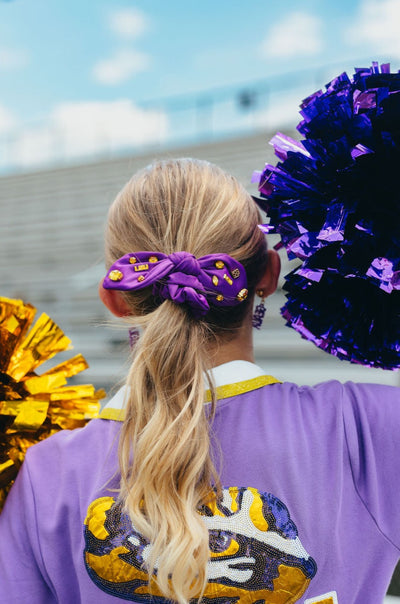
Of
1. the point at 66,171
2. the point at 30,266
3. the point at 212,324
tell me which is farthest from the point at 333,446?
the point at 66,171

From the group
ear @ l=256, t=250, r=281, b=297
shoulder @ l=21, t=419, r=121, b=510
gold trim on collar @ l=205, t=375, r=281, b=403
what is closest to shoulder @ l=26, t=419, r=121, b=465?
shoulder @ l=21, t=419, r=121, b=510

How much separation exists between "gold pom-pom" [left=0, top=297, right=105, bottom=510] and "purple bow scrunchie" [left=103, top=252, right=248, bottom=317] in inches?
6.5

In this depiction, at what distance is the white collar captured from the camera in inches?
28.0

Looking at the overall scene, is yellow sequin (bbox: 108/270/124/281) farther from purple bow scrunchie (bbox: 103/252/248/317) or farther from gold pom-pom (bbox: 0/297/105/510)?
gold pom-pom (bbox: 0/297/105/510)

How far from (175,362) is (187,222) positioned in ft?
0.55

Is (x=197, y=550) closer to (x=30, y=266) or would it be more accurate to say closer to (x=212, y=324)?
(x=212, y=324)

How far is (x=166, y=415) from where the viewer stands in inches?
26.9

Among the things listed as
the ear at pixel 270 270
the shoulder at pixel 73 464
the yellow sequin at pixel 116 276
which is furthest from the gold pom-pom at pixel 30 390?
the ear at pixel 270 270

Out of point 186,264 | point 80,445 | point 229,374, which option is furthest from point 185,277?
point 80,445

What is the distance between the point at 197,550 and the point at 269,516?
81 mm

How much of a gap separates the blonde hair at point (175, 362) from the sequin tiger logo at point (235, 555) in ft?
0.05

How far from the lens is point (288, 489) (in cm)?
64

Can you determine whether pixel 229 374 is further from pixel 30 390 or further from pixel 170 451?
pixel 30 390

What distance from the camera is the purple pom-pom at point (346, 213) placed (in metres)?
0.68
